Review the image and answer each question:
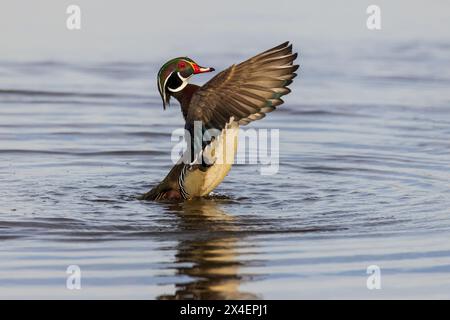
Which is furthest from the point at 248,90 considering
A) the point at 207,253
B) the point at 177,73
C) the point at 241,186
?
the point at 241,186

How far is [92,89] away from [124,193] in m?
5.40

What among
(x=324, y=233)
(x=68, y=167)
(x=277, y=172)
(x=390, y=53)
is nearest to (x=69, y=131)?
(x=68, y=167)

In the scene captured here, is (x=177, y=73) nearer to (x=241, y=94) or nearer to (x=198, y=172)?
(x=241, y=94)

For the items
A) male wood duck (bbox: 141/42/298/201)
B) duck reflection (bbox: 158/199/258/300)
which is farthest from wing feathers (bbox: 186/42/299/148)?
duck reflection (bbox: 158/199/258/300)

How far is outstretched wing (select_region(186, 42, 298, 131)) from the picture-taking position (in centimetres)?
983

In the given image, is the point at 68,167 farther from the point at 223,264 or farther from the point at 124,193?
the point at 223,264

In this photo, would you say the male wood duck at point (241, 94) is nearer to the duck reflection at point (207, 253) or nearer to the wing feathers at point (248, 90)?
the wing feathers at point (248, 90)

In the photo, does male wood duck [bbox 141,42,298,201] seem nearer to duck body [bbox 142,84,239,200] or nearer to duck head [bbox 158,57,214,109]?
duck body [bbox 142,84,239,200]

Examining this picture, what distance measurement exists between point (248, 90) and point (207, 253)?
66.2 inches

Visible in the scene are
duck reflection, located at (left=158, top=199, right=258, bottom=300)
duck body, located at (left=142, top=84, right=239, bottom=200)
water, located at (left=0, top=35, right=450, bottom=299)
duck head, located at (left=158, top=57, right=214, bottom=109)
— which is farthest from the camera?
duck head, located at (left=158, top=57, right=214, bottom=109)

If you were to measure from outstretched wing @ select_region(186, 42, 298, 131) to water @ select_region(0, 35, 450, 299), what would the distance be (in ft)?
2.93

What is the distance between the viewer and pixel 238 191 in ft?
37.3

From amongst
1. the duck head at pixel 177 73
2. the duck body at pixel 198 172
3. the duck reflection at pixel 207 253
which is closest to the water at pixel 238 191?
the duck reflection at pixel 207 253

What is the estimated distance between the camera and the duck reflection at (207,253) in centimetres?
780
